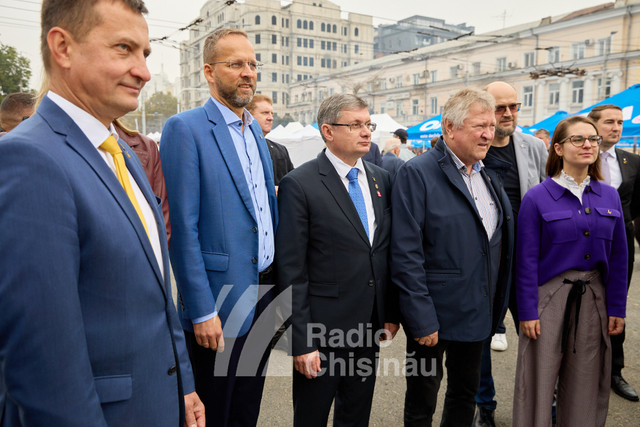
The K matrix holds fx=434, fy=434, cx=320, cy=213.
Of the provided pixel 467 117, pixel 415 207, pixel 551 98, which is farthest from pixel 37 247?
pixel 551 98

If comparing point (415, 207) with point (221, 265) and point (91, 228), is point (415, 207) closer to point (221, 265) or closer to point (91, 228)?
A: point (221, 265)

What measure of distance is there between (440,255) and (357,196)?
595 millimetres

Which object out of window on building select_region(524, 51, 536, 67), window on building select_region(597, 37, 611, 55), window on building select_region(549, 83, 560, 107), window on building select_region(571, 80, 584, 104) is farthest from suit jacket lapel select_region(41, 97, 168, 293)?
window on building select_region(524, 51, 536, 67)

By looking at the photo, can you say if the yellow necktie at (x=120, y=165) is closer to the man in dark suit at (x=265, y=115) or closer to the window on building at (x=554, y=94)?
the man in dark suit at (x=265, y=115)

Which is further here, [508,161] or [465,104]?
[508,161]

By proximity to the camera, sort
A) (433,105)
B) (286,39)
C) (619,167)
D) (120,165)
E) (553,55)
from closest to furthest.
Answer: (120,165) < (619,167) < (553,55) < (433,105) < (286,39)

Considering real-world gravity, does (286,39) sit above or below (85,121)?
above

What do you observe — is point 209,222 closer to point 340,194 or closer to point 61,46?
point 340,194

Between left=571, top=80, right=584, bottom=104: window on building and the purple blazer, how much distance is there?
124 feet

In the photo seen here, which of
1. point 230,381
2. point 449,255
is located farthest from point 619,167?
point 230,381

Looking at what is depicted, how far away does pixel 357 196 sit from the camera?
8.38ft

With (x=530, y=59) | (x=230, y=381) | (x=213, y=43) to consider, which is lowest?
(x=230, y=381)

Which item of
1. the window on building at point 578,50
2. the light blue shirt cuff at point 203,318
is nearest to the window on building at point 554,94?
the window on building at point 578,50

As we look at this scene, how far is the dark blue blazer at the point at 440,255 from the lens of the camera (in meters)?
2.47
